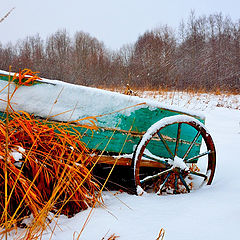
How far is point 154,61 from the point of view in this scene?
13523mm

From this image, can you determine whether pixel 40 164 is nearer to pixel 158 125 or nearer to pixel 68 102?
pixel 68 102

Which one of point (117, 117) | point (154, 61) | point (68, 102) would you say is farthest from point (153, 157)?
point (154, 61)

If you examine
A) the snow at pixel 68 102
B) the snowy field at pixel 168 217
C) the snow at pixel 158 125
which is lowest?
the snowy field at pixel 168 217

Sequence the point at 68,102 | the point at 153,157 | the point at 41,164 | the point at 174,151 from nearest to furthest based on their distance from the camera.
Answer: the point at 41,164, the point at 68,102, the point at 153,157, the point at 174,151

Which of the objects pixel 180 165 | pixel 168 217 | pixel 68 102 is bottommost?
pixel 168 217

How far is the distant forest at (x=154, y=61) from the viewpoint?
12.6 metres

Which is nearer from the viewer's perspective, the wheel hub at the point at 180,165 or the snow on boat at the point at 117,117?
the snow on boat at the point at 117,117

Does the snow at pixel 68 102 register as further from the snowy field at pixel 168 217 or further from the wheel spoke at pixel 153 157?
the snowy field at pixel 168 217

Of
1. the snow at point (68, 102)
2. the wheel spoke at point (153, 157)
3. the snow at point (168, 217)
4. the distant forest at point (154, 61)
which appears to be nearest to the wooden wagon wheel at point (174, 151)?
the wheel spoke at point (153, 157)

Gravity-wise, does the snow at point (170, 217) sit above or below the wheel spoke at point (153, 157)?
below

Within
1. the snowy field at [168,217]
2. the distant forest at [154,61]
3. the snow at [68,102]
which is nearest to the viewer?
the snowy field at [168,217]

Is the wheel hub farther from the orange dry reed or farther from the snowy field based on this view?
the orange dry reed

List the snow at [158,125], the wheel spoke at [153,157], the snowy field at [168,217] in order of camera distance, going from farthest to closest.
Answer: the wheel spoke at [153,157], the snow at [158,125], the snowy field at [168,217]

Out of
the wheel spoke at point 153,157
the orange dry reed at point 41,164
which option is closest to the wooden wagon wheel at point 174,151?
the wheel spoke at point 153,157
